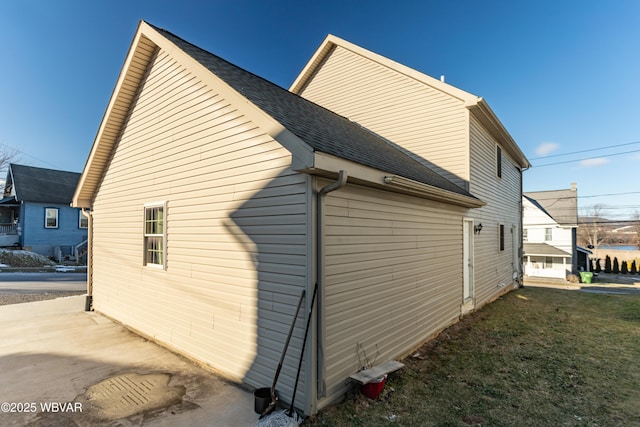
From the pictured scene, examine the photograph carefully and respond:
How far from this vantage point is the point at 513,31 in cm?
1159

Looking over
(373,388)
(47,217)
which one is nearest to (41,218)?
(47,217)

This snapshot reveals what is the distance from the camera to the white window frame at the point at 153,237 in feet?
18.0

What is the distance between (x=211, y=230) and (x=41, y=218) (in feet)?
81.8

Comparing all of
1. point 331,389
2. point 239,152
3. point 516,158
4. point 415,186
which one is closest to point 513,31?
point 516,158

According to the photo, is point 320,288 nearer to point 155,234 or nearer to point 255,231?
point 255,231

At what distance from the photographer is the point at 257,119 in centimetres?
371

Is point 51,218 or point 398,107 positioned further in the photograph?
point 51,218

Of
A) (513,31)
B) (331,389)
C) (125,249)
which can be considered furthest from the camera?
(513,31)

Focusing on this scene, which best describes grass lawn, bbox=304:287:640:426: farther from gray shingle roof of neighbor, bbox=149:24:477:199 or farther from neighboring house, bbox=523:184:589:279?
neighboring house, bbox=523:184:589:279

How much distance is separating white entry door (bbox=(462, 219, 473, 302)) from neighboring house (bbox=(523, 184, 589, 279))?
23.9 metres

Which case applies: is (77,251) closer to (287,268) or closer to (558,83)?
(287,268)

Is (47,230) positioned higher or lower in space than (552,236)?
higher

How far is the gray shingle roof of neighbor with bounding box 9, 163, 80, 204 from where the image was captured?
21.2 metres

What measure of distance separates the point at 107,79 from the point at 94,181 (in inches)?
546
